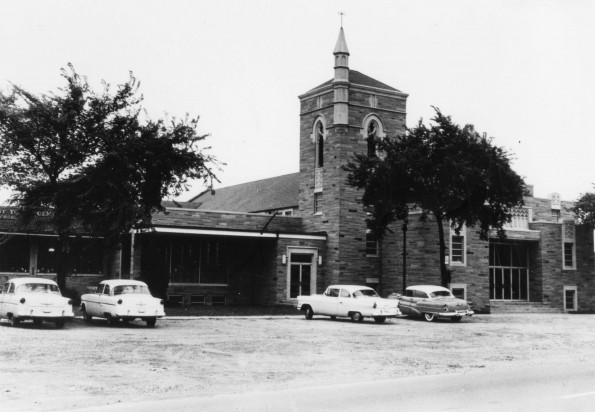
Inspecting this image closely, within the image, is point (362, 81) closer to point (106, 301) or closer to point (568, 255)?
point (568, 255)

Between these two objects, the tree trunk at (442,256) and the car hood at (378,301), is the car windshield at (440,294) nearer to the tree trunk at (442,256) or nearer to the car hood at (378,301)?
the tree trunk at (442,256)

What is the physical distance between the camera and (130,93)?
26297 mm

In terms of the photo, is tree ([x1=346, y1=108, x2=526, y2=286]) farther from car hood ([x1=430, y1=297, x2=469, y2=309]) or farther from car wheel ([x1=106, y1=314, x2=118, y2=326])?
car wheel ([x1=106, y1=314, x2=118, y2=326])

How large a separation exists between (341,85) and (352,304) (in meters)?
15.8

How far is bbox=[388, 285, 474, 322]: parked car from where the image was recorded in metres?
29.3

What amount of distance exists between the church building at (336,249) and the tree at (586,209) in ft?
1.98

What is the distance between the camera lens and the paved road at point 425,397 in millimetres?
9586

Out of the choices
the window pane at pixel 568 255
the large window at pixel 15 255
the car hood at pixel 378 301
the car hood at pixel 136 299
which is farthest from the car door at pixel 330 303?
the window pane at pixel 568 255

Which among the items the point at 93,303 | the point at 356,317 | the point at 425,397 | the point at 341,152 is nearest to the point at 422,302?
the point at 356,317

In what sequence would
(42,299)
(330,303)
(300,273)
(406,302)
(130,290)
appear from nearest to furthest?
A: (42,299) → (130,290) → (330,303) → (406,302) → (300,273)

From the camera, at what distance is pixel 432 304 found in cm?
2955

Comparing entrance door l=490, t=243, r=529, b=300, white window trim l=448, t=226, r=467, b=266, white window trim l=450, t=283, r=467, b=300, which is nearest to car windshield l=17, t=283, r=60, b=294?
white window trim l=450, t=283, r=467, b=300

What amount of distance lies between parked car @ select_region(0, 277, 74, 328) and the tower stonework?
62.3ft

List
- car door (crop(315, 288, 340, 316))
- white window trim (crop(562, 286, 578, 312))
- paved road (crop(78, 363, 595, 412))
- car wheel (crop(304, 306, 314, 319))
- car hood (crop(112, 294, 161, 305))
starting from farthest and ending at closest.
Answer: white window trim (crop(562, 286, 578, 312))
car wheel (crop(304, 306, 314, 319))
car door (crop(315, 288, 340, 316))
car hood (crop(112, 294, 161, 305))
paved road (crop(78, 363, 595, 412))
